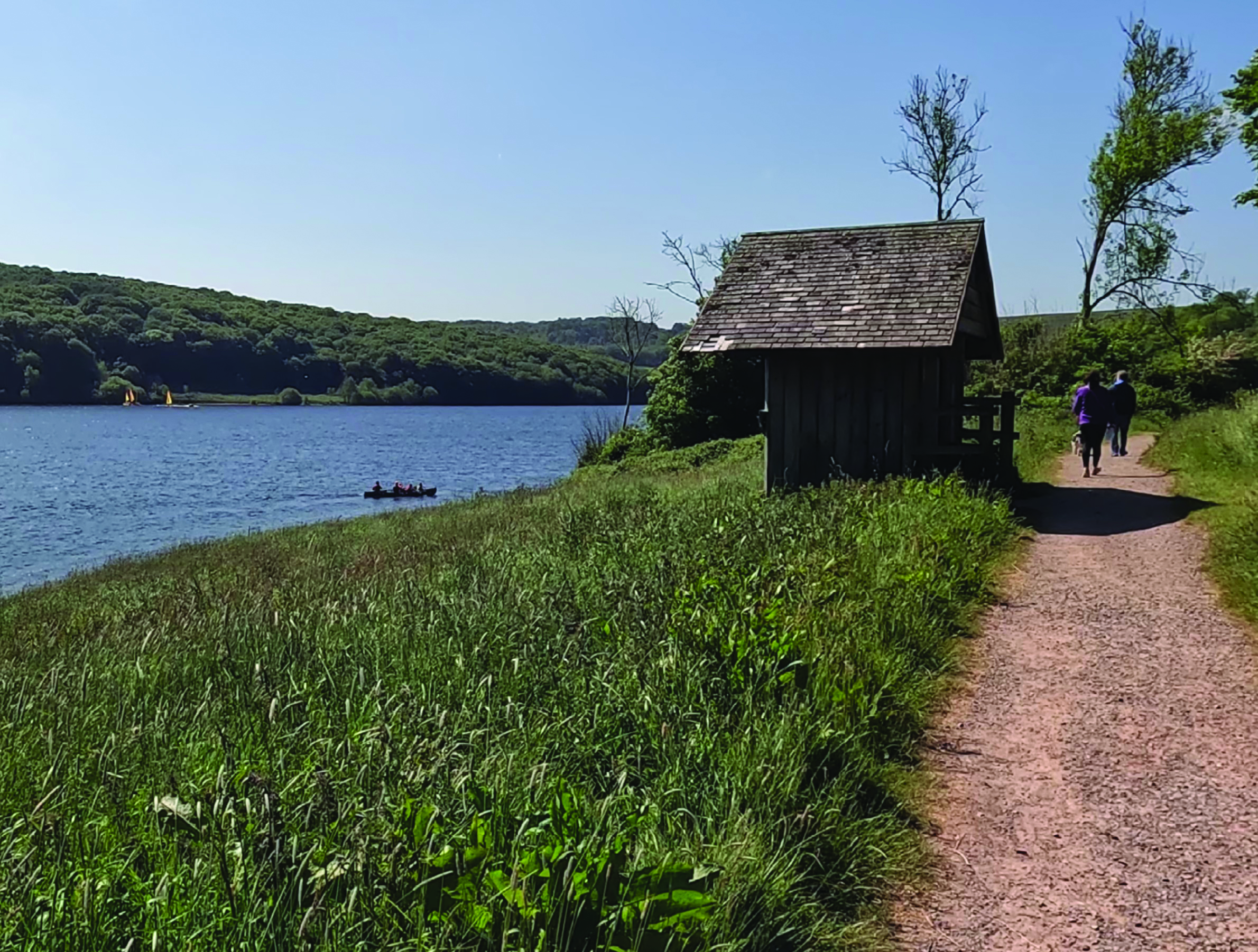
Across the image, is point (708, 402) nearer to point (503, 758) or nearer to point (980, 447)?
point (980, 447)

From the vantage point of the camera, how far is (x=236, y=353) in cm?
14425

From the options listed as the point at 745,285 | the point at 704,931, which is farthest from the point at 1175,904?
the point at 745,285

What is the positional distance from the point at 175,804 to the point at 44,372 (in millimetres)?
139091

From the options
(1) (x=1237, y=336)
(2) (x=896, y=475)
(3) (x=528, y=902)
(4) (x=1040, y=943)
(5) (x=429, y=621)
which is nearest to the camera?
(3) (x=528, y=902)

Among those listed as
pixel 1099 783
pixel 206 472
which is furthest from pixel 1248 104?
pixel 206 472

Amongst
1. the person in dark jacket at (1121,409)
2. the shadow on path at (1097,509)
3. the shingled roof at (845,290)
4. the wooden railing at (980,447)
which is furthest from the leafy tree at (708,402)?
the shadow on path at (1097,509)

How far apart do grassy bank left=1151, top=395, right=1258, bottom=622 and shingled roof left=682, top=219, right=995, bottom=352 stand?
438 centimetres

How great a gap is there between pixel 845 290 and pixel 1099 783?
1246 cm

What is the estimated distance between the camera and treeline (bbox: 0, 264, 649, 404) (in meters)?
126

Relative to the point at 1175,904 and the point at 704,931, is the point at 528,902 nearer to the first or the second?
the point at 704,931

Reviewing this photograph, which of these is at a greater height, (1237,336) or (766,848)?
(1237,336)

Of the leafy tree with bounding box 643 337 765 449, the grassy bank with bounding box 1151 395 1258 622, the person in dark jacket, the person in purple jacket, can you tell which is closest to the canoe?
the leafy tree with bounding box 643 337 765 449

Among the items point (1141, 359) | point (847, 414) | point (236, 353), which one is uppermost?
point (236, 353)

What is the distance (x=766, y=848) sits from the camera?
→ 4.11 m
